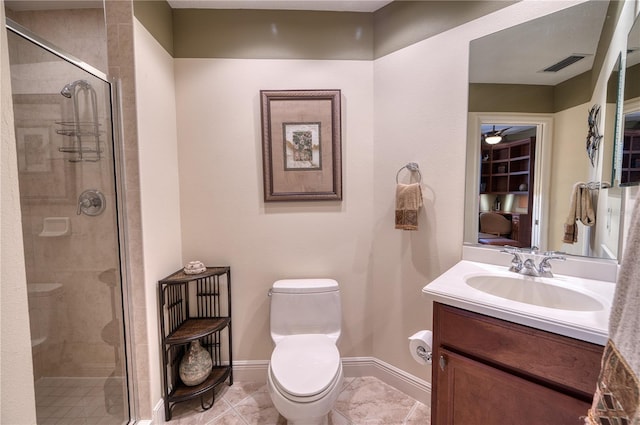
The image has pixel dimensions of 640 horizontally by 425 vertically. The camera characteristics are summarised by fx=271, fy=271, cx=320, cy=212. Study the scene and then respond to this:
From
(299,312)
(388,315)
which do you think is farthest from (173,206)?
(388,315)

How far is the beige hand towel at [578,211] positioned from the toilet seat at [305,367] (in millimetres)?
1317

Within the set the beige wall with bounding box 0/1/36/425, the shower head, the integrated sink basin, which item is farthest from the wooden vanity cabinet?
the shower head

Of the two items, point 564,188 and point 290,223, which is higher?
point 564,188

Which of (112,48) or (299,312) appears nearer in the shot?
(112,48)

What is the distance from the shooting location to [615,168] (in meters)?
1.12

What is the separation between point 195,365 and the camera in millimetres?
1764

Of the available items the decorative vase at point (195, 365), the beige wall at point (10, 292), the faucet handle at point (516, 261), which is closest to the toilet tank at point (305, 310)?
the decorative vase at point (195, 365)

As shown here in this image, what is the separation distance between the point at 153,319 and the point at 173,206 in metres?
0.71

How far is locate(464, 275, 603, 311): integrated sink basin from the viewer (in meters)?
1.12

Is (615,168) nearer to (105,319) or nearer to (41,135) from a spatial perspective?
(105,319)

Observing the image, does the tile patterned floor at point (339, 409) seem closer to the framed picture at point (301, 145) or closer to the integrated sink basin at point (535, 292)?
the integrated sink basin at point (535, 292)

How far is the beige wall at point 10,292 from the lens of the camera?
2.03 ft

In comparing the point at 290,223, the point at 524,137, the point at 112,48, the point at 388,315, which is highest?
the point at 112,48

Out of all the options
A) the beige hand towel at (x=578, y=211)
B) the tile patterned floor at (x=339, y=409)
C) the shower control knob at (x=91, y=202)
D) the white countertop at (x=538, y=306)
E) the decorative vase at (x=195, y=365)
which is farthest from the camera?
the decorative vase at (x=195, y=365)
